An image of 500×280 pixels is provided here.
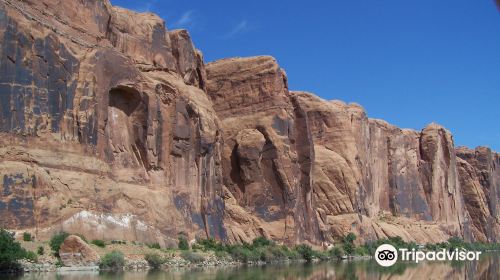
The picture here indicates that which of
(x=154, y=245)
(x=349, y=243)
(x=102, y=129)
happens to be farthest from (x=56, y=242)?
(x=349, y=243)

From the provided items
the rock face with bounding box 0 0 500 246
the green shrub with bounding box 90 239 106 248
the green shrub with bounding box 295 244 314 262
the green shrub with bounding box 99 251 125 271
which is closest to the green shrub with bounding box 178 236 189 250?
the rock face with bounding box 0 0 500 246

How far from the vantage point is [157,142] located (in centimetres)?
5028

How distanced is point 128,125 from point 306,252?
67.4 ft

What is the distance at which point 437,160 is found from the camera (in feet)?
338

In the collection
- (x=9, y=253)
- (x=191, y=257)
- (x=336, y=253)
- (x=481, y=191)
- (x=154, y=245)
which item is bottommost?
(x=191, y=257)

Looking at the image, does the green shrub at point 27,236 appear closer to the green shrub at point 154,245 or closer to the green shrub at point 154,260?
the green shrub at point 154,260

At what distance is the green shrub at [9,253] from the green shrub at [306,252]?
1237 inches

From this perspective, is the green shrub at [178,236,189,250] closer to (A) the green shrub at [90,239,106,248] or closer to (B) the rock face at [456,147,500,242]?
(A) the green shrub at [90,239,106,248]

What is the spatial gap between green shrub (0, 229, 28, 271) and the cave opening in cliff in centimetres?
1468

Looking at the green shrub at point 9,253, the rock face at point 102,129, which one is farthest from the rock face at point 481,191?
the green shrub at point 9,253

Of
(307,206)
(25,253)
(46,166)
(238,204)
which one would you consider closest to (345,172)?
(307,206)

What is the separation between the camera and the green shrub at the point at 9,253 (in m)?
31.2

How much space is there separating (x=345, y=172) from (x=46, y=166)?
45.5 metres

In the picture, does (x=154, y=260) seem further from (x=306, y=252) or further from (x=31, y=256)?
(x=306, y=252)
